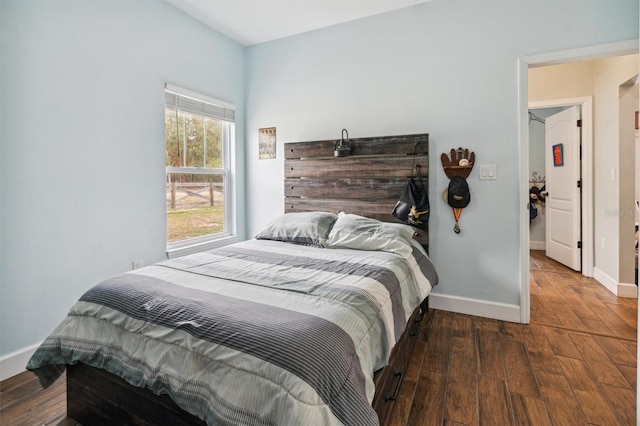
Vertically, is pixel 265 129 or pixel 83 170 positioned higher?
pixel 265 129

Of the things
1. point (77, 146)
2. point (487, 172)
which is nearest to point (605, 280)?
point (487, 172)

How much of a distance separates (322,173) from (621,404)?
2.68 meters

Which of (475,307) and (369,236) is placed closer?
(369,236)

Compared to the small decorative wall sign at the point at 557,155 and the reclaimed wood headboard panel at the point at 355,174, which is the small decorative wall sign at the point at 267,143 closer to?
the reclaimed wood headboard panel at the point at 355,174

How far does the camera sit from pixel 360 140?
10.5 feet

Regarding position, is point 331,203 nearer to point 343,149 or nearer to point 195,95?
point 343,149

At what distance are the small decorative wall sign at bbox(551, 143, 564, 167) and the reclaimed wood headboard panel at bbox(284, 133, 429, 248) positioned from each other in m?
2.76

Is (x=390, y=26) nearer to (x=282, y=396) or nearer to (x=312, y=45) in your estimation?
(x=312, y=45)

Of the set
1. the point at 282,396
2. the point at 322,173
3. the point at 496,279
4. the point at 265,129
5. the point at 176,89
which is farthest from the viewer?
the point at 265,129

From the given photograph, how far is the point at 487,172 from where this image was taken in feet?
9.18

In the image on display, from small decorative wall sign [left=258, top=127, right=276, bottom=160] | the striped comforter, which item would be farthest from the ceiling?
the striped comforter

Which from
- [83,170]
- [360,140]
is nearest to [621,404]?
[360,140]

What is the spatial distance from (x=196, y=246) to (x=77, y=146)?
1.38 m

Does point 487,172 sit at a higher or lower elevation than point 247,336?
higher
